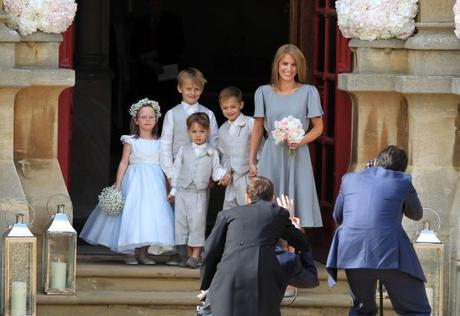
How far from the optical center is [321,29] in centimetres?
1380

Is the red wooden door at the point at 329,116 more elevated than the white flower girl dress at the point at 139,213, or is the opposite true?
the red wooden door at the point at 329,116

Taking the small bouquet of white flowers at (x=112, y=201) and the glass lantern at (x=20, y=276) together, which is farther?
the small bouquet of white flowers at (x=112, y=201)

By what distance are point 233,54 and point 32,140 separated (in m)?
11.1

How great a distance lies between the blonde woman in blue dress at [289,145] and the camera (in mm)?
12844

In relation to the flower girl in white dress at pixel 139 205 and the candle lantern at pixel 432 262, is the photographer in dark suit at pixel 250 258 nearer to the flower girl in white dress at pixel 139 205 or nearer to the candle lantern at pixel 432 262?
the candle lantern at pixel 432 262

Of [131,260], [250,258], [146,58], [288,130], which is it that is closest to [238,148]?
[288,130]

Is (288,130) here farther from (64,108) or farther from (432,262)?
(64,108)

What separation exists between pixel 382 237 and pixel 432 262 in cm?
142

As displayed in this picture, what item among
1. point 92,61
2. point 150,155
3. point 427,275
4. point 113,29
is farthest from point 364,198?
point 113,29

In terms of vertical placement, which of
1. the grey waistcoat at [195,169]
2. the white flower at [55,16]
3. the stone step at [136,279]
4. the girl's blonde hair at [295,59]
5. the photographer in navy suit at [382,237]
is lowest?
the stone step at [136,279]

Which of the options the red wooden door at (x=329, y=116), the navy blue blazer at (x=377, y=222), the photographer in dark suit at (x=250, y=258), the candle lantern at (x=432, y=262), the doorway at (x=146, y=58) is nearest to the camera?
the photographer in dark suit at (x=250, y=258)

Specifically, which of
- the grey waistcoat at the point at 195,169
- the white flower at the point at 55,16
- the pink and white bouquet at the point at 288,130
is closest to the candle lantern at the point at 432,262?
the pink and white bouquet at the point at 288,130

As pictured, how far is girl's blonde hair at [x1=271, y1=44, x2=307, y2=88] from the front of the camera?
41.8 ft

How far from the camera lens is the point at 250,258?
10.9 m
